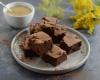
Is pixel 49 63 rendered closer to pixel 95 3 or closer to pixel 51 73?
pixel 51 73

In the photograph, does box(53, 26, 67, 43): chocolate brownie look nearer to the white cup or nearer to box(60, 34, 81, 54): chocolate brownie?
box(60, 34, 81, 54): chocolate brownie

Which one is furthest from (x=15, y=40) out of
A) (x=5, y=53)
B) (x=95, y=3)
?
(x=95, y=3)

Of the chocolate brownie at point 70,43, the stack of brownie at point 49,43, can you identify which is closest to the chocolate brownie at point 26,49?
the stack of brownie at point 49,43

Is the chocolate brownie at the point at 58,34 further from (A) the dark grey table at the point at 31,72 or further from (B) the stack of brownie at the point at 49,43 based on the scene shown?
(A) the dark grey table at the point at 31,72

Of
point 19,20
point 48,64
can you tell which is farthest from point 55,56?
point 19,20

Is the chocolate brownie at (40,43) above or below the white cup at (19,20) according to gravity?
above

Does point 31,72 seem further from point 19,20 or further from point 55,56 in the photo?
point 19,20

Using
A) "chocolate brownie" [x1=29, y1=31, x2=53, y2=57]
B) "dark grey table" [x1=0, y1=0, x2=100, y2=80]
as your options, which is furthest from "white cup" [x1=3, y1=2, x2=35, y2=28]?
"chocolate brownie" [x1=29, y1=31, x2=53, y2=57]

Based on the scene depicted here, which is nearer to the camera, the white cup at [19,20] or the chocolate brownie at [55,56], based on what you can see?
the chocolate brownie at [55,56]
